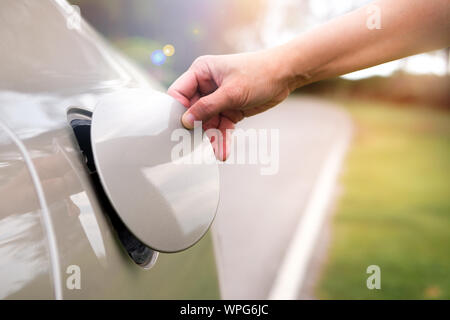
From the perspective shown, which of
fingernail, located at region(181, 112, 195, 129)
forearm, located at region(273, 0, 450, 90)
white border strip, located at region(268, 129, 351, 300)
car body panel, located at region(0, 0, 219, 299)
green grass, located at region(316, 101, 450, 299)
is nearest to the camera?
car body panel, located at region(0, 0, 219, 299)

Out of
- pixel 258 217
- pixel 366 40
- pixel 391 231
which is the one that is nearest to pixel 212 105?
pixel 366 40

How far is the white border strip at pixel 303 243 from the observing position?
124 inches

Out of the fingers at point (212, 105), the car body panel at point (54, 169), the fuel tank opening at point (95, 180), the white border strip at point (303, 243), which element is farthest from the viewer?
the white border strip at point (303, 243)

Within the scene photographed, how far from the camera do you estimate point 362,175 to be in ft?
24.1

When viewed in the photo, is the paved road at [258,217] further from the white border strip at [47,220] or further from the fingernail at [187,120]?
the white border strip at [47,220]

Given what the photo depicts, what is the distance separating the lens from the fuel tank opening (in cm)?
97

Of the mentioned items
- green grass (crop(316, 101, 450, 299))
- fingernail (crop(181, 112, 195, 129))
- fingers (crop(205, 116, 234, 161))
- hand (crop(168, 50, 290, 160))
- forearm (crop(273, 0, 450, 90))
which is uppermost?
forearm (crop(273, 0, 450, 90))

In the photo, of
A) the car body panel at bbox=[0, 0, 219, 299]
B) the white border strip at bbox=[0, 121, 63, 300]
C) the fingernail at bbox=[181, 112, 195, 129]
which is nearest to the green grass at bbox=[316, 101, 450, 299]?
the fingernail at bbox=[181, 112, 195, 129]

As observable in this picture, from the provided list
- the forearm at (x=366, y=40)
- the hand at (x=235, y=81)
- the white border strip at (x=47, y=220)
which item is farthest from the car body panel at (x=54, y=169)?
the forearm at (x=366, y=40)

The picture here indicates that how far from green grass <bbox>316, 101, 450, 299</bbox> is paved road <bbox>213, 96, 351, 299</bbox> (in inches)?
17.1

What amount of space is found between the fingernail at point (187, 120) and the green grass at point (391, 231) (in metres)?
2.31

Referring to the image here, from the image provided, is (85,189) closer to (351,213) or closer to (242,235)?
(242,235)

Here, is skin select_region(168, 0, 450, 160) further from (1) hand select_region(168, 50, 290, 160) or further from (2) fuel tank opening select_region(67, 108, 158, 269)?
(2) fuel tank opening select_region(67, 108, 158, 269)

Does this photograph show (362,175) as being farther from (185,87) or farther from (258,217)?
(185,87)
